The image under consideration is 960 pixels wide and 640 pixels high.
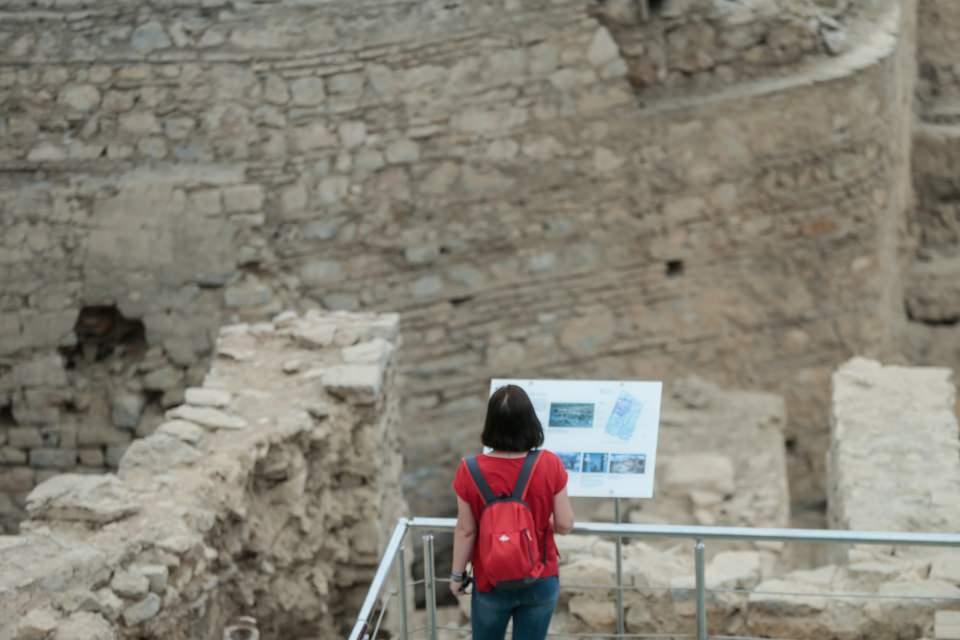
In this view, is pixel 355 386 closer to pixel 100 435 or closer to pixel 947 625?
pixel 947 625

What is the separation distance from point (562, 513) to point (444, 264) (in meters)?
5.20

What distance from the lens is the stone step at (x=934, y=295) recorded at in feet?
44.2

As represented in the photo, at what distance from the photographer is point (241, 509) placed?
723cm

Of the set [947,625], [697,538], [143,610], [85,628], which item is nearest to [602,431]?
[697,538]

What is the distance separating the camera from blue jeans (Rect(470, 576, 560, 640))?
582 cm

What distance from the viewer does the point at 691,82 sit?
11438mm

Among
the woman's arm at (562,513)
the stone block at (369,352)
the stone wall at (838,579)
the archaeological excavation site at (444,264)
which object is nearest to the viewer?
the woman's arm at (562,513)

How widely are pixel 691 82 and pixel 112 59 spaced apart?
384 cm

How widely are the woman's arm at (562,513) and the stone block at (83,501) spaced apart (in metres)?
1.88

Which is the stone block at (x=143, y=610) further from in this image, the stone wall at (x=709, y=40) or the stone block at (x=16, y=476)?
the stone wall at (x=709, y=40)

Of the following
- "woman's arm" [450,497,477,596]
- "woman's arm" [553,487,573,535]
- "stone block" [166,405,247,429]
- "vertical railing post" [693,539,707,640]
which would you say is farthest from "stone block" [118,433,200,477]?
"vertical railing post" [693,539,707,640]

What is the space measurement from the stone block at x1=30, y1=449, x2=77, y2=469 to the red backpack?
5.38 m

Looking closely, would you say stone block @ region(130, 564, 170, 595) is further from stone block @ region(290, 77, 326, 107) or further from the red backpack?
stone block @ region(290, 77, 326, 107)

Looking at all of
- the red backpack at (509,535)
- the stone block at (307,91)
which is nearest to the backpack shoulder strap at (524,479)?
the red backpack at (509,535)
